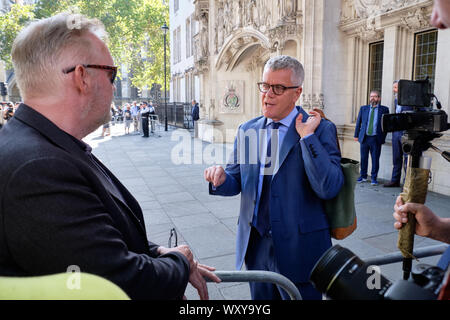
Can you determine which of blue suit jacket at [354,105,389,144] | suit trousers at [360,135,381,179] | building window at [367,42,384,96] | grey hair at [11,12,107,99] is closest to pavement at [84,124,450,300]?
suit trousers at [360,135,381,179]

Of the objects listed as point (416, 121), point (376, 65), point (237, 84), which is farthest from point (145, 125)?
point (416, 121)

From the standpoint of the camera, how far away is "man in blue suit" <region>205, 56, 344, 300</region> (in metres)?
2.11

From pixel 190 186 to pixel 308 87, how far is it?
4.23m

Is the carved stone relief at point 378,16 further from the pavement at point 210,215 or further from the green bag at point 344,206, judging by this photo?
the green bag at point 344,206

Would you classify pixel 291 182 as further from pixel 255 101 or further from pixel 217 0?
pixel 217 0

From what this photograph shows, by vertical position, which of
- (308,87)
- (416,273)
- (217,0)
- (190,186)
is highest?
(217,0)

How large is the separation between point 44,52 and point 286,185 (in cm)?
148

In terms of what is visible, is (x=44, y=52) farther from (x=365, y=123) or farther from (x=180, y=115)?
(x=180, y=115)

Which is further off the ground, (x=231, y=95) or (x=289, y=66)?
(x=231, y=95)

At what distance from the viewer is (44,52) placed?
1260mm

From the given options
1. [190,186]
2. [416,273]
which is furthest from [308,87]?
[416,273]

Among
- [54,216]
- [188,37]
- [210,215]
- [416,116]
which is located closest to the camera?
[54,216]

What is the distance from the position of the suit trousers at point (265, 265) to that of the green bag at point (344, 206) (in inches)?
15.8
